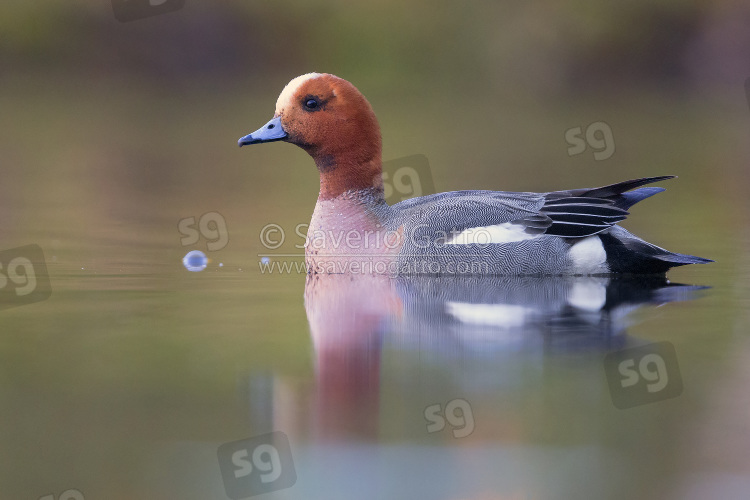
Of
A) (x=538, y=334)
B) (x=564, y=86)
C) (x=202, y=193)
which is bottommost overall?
(x=538, y=334)

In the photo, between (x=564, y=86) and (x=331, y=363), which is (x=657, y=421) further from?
(x=564, y=86)

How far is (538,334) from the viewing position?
4.99m

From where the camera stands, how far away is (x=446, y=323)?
5.24m

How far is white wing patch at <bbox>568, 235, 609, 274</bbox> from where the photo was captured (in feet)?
21.3

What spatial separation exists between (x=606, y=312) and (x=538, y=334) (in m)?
0.63

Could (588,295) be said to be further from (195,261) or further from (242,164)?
(242,164)

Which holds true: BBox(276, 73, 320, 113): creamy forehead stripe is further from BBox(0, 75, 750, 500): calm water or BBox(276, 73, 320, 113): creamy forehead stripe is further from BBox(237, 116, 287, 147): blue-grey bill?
BBox(0, 75, 750, 500): calm water

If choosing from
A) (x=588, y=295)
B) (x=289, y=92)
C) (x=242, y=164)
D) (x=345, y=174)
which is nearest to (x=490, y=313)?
(x=588, y=295)

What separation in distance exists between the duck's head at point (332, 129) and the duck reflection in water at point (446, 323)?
0.67 meters

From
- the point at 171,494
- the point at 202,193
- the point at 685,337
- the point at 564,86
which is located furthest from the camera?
the point at 564,86

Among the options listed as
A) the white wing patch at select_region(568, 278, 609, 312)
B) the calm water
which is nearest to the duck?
the calm water

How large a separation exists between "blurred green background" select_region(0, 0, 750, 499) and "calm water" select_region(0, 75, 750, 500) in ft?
0.08

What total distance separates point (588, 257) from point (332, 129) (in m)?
1.76

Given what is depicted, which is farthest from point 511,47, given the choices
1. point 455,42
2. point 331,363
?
point 331,363
